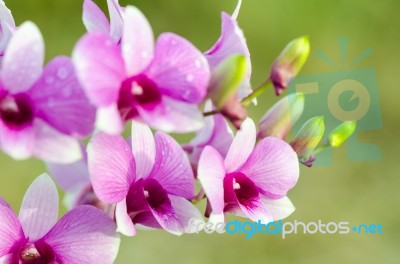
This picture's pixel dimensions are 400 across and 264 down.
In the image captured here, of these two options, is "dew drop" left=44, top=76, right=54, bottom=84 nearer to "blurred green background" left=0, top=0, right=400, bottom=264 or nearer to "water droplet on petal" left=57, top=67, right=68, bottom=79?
"water droplet on petal" left=57, top=67, right=68, bottom=79

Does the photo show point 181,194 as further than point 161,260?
No

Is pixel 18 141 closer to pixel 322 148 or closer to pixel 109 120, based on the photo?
pixel 109 120

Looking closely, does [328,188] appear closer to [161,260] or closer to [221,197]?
[161,260]

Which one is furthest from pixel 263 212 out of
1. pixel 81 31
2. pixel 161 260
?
pixel 81 31

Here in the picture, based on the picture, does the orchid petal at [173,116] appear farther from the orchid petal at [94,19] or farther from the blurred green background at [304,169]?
the blurred green background at [304,169]

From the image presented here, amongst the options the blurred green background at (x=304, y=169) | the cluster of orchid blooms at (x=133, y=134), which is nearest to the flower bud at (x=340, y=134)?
the cluster of orchid blooms at (x=133, y=134)

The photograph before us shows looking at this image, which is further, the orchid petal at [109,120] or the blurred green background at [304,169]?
the blurred green background at [304,169]

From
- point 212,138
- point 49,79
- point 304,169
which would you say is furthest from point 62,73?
point 304,169

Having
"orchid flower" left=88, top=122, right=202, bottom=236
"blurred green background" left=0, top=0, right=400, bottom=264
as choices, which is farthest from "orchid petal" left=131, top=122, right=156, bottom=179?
"blurred green background" left=0, top=0, right=400, bottom=264
